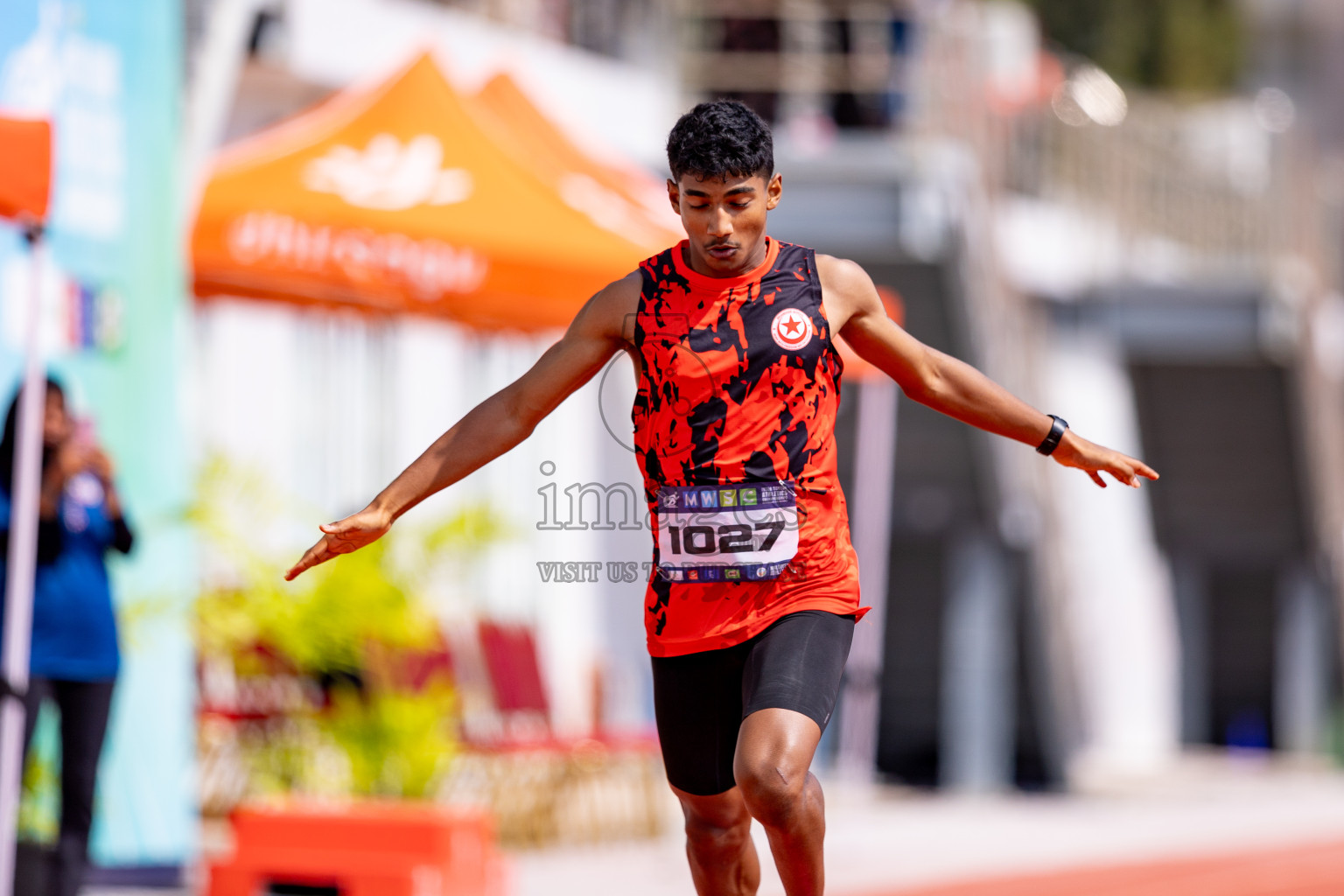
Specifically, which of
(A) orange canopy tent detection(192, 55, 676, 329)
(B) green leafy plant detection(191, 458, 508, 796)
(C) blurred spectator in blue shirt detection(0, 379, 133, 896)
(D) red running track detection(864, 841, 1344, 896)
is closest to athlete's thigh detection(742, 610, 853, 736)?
(C) blurred spectator in blue shirt detection(0, 379, 133, 896)

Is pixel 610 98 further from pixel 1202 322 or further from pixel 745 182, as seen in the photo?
pixel 745 182

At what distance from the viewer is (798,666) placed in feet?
13.2

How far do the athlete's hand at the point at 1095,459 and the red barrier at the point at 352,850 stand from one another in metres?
3.16

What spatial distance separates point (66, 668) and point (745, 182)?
320 centimetres

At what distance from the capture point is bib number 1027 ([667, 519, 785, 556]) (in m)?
4.04

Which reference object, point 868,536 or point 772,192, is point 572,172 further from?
point 772,192

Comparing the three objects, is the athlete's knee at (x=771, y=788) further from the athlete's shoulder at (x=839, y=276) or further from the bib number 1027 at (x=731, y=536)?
the athlete's shoulder at (x=839, y=276)

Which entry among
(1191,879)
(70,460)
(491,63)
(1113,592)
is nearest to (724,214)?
(70,460)

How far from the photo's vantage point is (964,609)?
15.4 meters

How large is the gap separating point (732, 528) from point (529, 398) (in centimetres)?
51

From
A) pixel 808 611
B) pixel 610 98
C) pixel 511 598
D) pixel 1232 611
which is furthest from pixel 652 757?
pixel 1232 611

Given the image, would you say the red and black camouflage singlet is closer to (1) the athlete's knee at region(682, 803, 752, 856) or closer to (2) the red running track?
(1) the athlete's knee at region(682, 803, 752, 856)

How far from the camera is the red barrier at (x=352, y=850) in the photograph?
679cm

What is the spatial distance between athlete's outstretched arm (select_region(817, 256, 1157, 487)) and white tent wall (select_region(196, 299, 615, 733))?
632 cm
